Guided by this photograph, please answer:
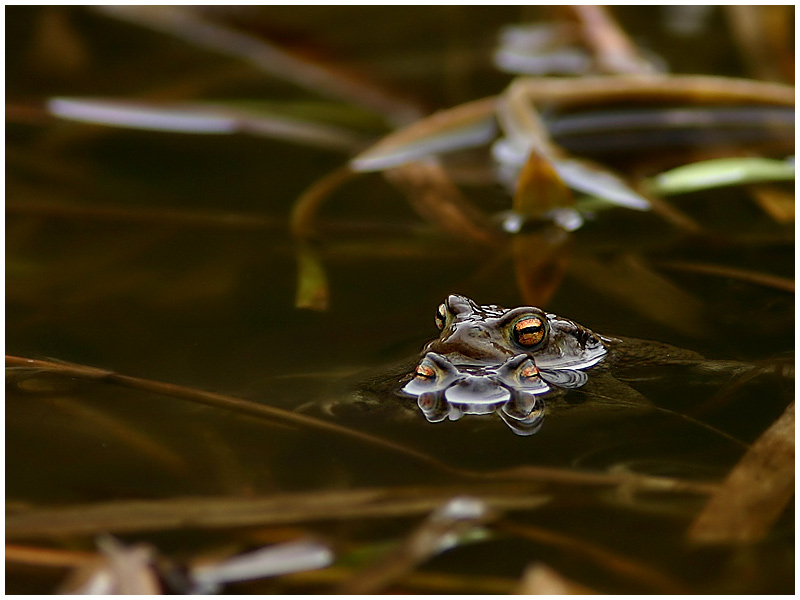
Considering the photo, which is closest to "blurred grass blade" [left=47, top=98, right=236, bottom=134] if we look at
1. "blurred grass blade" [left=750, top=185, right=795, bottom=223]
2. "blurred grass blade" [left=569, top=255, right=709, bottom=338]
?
"blurred grass blade" [left=569, top=255, right=709, bottom=338]

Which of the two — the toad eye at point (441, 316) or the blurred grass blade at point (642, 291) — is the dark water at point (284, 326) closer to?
the blurred grass blade at point (642, 291)

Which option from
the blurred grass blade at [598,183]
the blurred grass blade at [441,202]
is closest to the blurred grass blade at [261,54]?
the blurred grass blade at [441,202]

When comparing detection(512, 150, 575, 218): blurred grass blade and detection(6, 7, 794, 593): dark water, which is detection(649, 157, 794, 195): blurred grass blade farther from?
detection(512, 150, 575, 218): blurred grass blade

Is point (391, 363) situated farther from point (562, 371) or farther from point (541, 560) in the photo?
point (541, 560)

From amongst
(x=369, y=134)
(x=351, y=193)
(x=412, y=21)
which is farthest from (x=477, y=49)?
(x=351, y=193)

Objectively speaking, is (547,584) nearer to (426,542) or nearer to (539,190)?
(426,542)

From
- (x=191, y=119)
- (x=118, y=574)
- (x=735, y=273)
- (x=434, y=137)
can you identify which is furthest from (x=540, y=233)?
(x=118, y=574)
